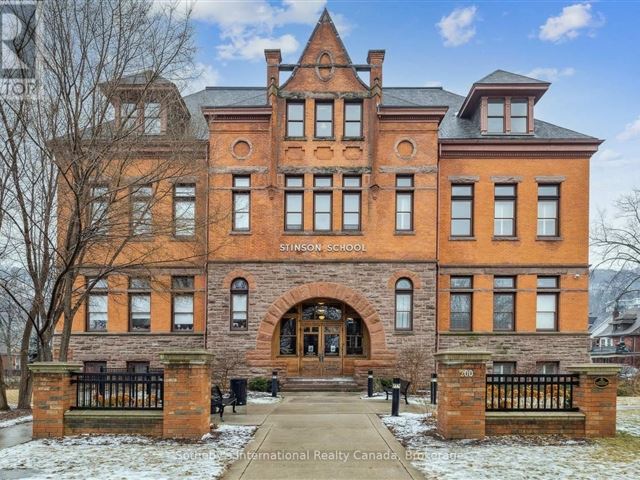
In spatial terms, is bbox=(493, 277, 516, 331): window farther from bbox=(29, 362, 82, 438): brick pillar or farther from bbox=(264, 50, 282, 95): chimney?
bbox=(29, 362, 82, 438): brick pillar

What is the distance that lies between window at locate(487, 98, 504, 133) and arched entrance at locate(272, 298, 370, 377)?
9744mm

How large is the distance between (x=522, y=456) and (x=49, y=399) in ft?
29.2

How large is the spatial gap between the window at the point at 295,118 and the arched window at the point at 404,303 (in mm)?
7276

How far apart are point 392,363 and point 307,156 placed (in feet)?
28.8

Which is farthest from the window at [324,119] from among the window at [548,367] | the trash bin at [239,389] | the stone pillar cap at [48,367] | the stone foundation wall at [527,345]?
the stone pillar cap at [48,367]

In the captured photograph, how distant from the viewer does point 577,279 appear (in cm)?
2275

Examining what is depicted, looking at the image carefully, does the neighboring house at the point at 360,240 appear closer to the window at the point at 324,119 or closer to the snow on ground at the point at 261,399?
the window at the point at 324,119

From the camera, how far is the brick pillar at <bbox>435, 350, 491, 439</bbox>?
35.2ft

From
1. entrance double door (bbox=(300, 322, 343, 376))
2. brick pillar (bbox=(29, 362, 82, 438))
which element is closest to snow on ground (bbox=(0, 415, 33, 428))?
brick pillar (bbox=(29, 362, 82, 438))

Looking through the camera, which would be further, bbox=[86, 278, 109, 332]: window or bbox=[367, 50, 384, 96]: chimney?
bbox=[86, 278, 109, 332]: window

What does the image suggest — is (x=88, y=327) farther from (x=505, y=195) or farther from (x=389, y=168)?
(x=505, y=195)

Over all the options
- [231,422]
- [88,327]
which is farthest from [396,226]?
[88,327]

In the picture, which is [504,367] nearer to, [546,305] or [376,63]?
[546,305]

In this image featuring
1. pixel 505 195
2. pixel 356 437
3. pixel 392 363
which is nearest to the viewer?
pixel 356 437
